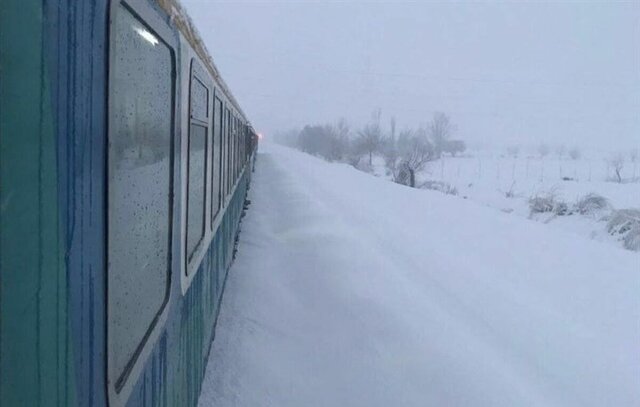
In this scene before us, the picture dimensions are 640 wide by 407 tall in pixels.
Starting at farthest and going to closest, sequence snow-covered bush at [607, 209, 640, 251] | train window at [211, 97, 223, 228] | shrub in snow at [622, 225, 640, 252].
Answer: snow-covered bush at [607, 209, 640, 251]
shrub in snow at [622, 225, 640, 252]
train window at [211, 97, 223, 228]


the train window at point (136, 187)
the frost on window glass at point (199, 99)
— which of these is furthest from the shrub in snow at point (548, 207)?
the train window at point (136, 187)

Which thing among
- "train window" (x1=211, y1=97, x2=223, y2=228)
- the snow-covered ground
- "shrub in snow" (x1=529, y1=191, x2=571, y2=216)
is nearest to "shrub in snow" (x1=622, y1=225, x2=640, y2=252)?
"shrub in snow" (x1=529, y1=191, x2=571, y2=216)

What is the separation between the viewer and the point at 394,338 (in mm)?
5168

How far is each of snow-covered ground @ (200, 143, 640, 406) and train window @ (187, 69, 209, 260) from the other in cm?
143

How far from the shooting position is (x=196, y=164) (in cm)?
322

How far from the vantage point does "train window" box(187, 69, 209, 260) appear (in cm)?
290

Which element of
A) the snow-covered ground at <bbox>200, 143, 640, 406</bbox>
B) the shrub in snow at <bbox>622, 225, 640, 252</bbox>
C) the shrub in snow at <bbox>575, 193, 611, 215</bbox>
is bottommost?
the shrub in snow at <bbox>622, 225, 640, 252</bbox>

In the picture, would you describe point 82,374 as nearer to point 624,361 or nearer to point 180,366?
point 180,366

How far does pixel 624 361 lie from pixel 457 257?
12.5 feet

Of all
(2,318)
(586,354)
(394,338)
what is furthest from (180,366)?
(586,354)

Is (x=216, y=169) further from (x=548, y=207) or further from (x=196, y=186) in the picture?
(x=548, y=207)

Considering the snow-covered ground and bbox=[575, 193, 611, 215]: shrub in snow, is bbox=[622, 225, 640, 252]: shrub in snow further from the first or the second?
the snow-covered ground

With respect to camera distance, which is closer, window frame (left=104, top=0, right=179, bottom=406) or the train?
the train

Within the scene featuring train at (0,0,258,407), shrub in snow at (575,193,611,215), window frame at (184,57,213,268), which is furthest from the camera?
shrub in snow at (575,193,611,215)
